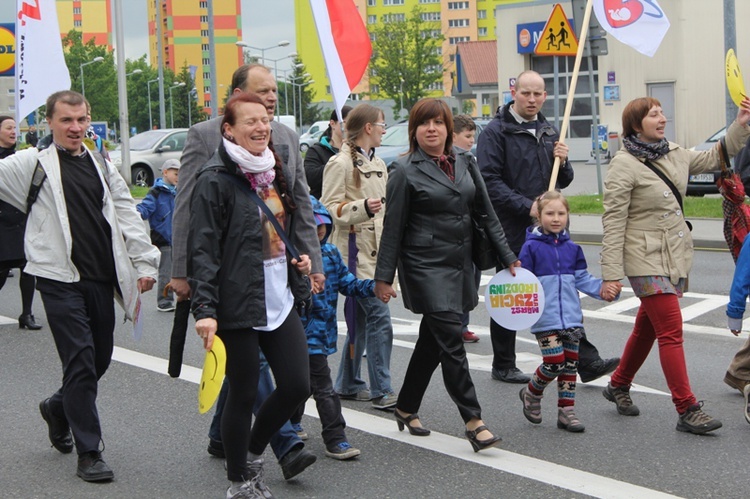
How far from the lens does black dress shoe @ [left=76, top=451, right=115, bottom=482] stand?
18.0 feet

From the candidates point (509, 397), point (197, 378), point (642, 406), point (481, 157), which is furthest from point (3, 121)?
point (642, 406)

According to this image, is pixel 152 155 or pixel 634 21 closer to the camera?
pixel 634 21

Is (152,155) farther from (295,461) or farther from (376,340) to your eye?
(295,461)

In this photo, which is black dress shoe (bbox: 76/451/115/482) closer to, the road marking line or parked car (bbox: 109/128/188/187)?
the road marking line

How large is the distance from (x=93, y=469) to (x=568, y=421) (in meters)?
2.56

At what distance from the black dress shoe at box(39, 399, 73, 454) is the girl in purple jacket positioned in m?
2.53

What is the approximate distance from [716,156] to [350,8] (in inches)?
99.1

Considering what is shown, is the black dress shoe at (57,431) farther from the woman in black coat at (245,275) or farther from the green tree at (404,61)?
the green tree at (404,61)

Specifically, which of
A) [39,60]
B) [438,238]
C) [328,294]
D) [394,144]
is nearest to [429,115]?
[438,238]

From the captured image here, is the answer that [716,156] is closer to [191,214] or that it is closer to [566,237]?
[566,237]

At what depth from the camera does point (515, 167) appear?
7527mm

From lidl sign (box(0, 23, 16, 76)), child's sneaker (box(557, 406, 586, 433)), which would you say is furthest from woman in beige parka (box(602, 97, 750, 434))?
lidl sign (box(0, 23, 16, 76))

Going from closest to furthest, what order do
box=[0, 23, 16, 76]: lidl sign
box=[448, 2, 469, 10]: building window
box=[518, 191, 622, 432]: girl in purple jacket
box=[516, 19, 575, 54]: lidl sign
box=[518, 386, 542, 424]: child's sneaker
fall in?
box=[518, 191, 622, 432]: girl in purple jacket, box=[518, 386, 542, 424]: child's sneaker, box=[0, 23, 16, 76]: lidl sign, box=[516, 19, 575, 54]: lidl sign, box=[448, 2, 469, 10]: building window

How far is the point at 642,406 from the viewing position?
680cm
